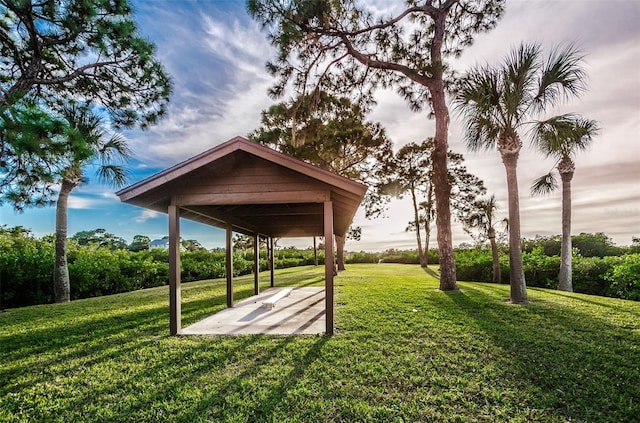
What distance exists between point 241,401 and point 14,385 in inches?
117

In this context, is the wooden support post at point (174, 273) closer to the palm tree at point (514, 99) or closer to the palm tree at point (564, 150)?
the palm tree at point (514, 99)

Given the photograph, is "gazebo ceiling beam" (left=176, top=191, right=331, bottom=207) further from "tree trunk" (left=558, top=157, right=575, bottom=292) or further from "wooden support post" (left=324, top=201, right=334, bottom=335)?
"tree trunk" (left=558, top=157, right=575, bottom=292)

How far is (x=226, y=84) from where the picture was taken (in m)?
10.3

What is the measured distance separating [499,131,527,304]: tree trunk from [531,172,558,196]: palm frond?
12.5 ft

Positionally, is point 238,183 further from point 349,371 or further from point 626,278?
point 626,278

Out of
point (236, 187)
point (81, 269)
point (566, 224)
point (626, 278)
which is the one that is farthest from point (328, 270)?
point (81, 269)

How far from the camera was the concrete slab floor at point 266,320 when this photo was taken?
6.03m

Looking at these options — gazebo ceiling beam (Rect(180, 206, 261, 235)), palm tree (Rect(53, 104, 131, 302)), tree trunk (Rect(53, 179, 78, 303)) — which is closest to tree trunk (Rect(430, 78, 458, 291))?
gazebo ceiling beam (Rect(180, 206, 261, 235))

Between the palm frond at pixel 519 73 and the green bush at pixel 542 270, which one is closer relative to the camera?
the palm frond at pixel 519 73

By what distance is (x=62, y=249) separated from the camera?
10.2 m

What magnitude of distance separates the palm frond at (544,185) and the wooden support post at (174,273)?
37.4ft

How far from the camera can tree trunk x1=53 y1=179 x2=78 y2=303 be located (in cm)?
1023

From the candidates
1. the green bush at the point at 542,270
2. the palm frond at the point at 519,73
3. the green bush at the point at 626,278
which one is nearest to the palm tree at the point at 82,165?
the palm frond at the point at 519,73

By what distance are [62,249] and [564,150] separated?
1532cm
